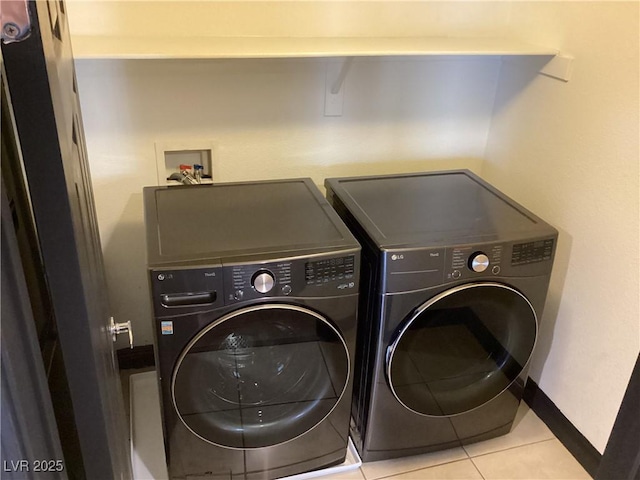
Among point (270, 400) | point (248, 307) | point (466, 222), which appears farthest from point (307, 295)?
point (466, 222)

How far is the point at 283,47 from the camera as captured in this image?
1.60m

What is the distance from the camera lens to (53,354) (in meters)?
0.93

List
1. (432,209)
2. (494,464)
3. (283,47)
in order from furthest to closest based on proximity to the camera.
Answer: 1. (494,464)
2. (432,209)
3. (283,47)

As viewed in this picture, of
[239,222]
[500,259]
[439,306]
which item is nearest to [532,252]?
[500,259]

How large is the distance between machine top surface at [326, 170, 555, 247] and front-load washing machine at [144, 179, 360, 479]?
114 mm

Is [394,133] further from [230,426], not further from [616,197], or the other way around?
[230,426]

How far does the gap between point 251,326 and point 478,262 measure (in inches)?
23.4

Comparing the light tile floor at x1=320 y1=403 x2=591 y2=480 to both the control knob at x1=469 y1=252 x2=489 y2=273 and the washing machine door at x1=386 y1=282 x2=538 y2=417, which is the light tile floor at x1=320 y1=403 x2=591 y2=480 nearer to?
the washing machine door at x1=386 y1=282 x2=538 y2=417

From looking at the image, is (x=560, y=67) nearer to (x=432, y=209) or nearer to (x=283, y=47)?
(x=432, y=209)

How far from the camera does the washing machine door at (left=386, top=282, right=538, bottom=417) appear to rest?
1561 millimetres

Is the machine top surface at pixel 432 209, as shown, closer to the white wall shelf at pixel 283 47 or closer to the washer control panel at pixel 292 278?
the washer control panel at pixel 292 278

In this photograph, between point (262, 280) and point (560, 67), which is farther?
point (560, 67)

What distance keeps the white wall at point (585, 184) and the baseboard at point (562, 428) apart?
0.08 feet

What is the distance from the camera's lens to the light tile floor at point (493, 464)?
1794mm
